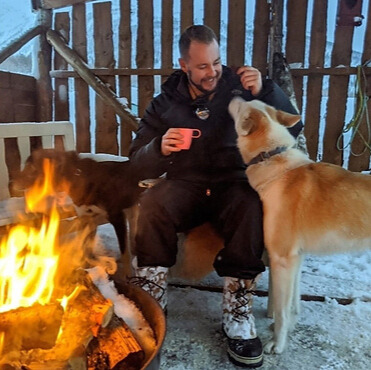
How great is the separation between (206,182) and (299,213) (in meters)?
0.49

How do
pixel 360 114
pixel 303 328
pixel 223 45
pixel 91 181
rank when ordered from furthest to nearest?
pixel 223 45
pixel 360 114
pixel 91 181
pixel 303 328

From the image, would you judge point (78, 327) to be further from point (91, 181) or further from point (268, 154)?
point (91, 181)

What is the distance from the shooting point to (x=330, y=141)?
3.73 meters

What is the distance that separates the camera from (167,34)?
388cm

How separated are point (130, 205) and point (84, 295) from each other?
3.54 ft

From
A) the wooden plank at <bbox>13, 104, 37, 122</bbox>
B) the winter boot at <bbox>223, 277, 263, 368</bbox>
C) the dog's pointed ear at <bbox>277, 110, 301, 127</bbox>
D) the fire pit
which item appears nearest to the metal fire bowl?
the fire pit

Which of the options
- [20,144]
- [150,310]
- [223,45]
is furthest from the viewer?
[223,45]

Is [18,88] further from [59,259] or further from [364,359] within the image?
[364,359]

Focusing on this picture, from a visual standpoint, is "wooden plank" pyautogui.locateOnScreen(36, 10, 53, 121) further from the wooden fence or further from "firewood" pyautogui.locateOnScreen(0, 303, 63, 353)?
"firewood" pyautogui.locateOnScreen(0, 303, 63, 353)

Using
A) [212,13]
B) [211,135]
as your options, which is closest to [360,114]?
[212,13]

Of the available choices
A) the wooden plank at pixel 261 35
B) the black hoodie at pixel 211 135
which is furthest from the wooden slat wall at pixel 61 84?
the black hoodie at pixel 211 135

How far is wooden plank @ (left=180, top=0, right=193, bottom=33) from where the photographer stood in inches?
149

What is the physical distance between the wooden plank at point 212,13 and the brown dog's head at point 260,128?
215cm

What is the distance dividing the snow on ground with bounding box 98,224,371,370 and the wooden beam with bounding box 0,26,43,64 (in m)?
2.77
